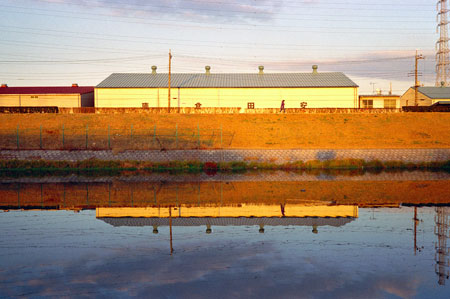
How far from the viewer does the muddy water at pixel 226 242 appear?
789 cm

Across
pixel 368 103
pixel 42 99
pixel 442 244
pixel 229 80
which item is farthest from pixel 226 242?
pixel 42 99

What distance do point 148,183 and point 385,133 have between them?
23.8 metres

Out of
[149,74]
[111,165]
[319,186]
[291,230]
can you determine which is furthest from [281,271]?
[149,74]

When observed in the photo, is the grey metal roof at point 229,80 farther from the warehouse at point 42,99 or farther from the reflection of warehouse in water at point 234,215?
the reflection of warehouse in water at point 234,215

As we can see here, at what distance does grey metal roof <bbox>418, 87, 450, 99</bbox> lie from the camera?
200 feet

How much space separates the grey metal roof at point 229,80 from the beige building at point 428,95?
519 inches

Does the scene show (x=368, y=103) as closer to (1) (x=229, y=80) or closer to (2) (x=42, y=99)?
(1) (x=229, y=80)

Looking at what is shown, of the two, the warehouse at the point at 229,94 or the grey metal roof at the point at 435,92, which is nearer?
the warehouse at the point at 229,94

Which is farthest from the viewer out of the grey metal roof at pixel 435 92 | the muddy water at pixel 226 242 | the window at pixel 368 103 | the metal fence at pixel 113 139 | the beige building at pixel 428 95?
the grey metal roof at pixel 435 92

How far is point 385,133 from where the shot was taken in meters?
38.2

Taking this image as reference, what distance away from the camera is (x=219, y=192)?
64.7 feet

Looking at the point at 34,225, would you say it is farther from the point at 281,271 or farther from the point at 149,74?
the point at 149,74

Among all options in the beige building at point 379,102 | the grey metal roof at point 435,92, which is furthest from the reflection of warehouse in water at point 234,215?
the grey metal roof at point 435,92

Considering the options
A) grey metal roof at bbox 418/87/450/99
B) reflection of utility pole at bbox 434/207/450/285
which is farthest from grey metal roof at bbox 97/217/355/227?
grey metal roof at bbox 418/87/450/99
